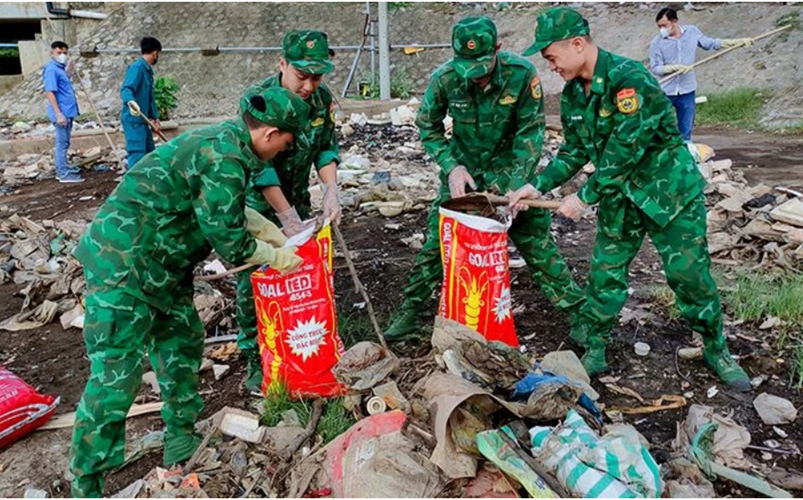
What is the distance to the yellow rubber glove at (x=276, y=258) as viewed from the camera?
258 cm

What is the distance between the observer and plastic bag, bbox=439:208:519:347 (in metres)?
3.07

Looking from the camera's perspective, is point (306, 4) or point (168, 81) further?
point (306, 4)

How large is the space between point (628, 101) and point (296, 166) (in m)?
1.66

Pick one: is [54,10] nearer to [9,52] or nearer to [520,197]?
[9,52]

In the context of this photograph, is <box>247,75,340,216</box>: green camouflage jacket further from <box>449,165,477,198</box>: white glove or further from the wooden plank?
the wooden plank

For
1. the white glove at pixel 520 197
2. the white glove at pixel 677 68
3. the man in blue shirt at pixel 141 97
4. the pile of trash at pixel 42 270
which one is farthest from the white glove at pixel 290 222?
the white glove at pixel 677 68

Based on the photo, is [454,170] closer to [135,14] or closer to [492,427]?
[492,427]

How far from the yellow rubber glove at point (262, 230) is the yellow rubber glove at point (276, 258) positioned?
135 mm

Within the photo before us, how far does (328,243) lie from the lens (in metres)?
3.03

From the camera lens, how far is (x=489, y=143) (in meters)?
3.52

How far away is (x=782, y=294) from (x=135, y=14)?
16708 millimetres

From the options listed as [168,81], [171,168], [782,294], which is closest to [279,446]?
[171,168]

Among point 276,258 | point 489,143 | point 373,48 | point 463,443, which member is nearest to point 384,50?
point 373,48

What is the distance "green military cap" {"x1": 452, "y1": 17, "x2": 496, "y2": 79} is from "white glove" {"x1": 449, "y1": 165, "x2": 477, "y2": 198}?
20.7 inches
